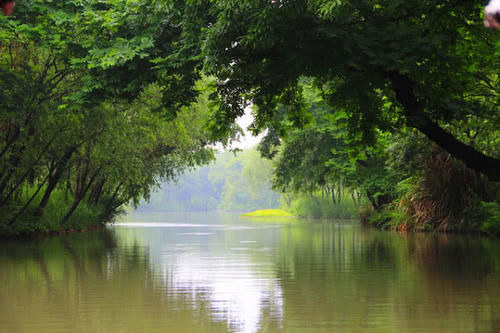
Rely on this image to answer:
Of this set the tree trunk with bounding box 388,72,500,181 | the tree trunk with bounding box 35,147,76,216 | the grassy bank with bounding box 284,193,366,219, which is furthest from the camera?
the grassy bank with bounding box 284,193,366,219

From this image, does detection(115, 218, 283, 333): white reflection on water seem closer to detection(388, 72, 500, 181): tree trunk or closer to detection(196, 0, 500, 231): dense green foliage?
detection(196, 0, 500, 231): dense green foliage

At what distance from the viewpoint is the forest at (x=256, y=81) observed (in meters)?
10.6

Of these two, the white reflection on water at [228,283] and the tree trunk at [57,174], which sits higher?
the tree trunk at [57,174]

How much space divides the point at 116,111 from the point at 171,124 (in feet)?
14.5

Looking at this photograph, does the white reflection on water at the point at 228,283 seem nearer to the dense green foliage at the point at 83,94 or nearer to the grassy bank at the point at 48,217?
the dense green foliage at the point at 83,94

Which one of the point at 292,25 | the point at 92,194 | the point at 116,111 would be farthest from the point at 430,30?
the point at 92,194

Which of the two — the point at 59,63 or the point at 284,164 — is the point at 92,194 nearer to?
the point at 284,164

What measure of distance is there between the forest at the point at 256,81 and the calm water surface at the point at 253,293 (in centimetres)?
293

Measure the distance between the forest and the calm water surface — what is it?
116 inches

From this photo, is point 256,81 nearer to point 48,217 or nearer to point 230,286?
point 230,286

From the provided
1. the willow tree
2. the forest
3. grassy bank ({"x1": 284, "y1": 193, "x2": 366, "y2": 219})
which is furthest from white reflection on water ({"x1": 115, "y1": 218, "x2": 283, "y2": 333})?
grassy bank ({"x1": 284, "y1": 193, "x2": 366, "y2": 219})

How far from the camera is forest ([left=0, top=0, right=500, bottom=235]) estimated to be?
34.9 ft

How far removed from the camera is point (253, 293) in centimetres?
860

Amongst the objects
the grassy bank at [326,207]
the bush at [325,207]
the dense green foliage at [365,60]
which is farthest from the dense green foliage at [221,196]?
the dense green foliage at [365,60]
